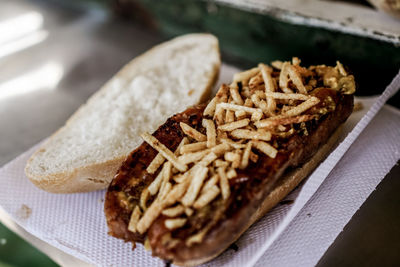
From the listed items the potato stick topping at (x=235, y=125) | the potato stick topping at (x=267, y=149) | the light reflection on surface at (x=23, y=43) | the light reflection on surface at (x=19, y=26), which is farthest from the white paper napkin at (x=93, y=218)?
the light reflection on surface at (x=19, y=26)

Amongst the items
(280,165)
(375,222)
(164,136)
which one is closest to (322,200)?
(375,222)

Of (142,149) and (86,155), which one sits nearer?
(142,149)

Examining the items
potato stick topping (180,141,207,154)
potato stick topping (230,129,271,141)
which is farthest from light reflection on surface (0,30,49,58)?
potato stick topping (230,129,271,141)

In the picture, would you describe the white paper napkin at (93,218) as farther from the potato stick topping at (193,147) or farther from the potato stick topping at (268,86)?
the potato stick topping at (193,147)

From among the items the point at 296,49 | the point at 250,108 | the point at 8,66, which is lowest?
the point at 8,66

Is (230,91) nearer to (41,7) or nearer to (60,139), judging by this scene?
(60,139)

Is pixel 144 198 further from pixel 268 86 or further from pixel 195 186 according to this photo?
pixel 268 86

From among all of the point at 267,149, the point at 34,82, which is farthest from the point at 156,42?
the point at 267,149
